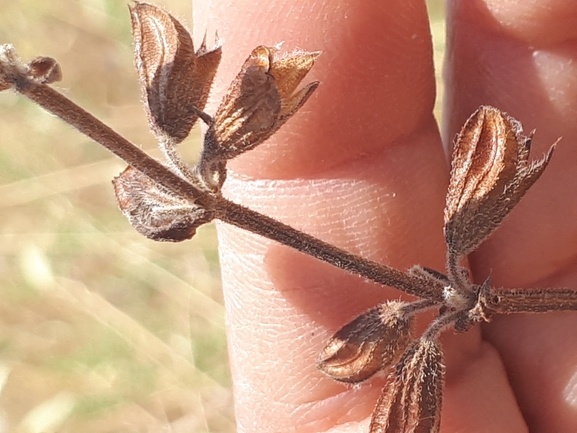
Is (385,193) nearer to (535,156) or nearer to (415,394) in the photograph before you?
(535,156)

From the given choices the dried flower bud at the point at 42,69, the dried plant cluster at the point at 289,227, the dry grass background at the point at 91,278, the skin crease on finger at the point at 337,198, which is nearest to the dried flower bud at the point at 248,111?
the dried plant cluster at the point at 289,227

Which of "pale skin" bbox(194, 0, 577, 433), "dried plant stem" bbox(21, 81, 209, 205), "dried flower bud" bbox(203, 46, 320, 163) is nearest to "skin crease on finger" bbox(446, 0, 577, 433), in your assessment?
"pale skin" bbox(194, 0, 577, 433)

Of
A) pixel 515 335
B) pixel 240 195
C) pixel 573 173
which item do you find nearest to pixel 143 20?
pixel 240 195

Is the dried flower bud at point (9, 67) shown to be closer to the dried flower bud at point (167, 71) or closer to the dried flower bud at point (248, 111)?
the dried flower bud at point (167, 71)

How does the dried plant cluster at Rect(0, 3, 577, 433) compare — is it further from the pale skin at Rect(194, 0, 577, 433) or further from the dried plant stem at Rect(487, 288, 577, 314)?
the pale skin at Rect(194, 0, 577, 433)

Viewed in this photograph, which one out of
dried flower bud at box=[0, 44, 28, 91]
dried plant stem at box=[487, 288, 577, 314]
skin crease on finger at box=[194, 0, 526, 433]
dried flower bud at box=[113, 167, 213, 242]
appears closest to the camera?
dried flower bud at box=[0, 44, 28, 91]
